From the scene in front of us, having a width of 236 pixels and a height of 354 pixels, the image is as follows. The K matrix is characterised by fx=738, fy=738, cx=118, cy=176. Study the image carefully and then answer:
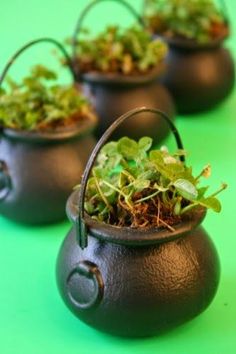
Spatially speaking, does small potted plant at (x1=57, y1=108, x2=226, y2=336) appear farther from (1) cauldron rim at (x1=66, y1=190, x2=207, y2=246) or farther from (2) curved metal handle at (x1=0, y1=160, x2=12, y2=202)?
(2) curved metal handle at (x1=0, y1=160, x2=12, y2=202)

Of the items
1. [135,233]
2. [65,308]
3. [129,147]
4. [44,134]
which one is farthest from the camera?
[44,134]

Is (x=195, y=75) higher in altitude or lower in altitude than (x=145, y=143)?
lower

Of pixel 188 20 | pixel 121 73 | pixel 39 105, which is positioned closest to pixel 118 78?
pixel 121 73

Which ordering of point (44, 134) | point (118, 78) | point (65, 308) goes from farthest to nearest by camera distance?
1. point (118, 78)
2. point (44, 134)
3. point (65, 308)

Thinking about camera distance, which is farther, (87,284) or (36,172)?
(36,172)

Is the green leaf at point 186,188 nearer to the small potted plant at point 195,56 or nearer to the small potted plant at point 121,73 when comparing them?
the small potted plant at point 121,73

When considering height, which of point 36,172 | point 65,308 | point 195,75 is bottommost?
point 195,75

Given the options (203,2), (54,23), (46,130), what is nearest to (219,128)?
(203,2)

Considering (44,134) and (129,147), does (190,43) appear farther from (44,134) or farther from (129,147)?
(129,147)
